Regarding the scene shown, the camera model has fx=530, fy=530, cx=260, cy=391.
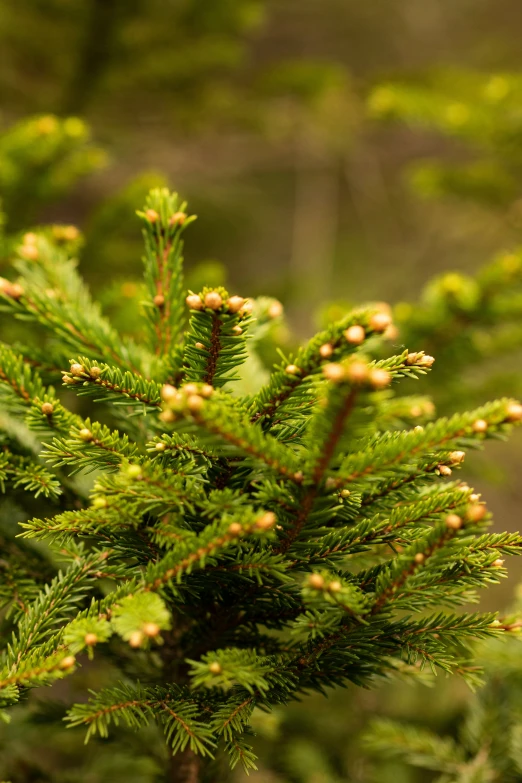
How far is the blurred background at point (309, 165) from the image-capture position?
3.85ft

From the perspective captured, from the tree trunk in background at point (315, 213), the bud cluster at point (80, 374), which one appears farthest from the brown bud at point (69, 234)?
the tree trunk in background at point (315, 213)

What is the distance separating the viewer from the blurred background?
46.2 inches

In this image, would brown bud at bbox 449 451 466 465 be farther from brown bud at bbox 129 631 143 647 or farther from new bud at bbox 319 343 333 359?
brown bud at bbox 129 631 143 647

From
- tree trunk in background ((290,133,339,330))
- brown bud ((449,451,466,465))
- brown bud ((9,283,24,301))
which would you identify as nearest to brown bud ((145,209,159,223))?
brown bud ((9,283,24,301))

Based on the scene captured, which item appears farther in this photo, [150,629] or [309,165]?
[309,165]

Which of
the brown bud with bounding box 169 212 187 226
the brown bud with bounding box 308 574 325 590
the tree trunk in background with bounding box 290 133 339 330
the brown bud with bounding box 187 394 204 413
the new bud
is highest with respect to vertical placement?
the tree trunk in background with bounding box 290 133 339 330

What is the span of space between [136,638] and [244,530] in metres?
0.11

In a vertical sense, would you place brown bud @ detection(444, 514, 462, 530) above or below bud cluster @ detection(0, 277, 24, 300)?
below

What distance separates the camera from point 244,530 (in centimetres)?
44

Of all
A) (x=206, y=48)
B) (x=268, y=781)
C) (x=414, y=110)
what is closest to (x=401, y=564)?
(x=268, y=781)

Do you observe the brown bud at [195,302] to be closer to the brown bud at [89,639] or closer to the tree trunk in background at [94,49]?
the brown bud at [89,639]

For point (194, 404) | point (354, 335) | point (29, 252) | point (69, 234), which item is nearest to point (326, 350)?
point (354, 335)

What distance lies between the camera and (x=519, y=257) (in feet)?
3.59

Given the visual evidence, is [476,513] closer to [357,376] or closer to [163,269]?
Result: [357,376]
